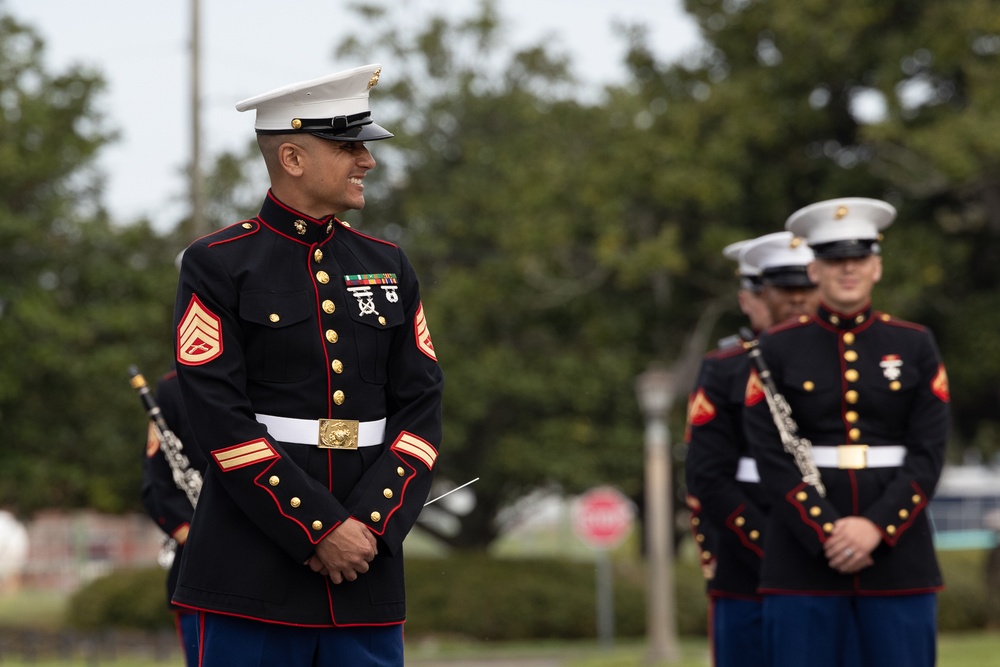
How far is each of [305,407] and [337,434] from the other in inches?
4.2

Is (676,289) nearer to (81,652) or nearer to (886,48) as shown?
(886,48)

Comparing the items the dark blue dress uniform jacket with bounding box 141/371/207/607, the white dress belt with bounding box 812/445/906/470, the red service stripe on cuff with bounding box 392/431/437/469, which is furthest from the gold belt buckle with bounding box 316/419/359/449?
the dark blue dress uniform jacket with bounding box 141/371/207/607

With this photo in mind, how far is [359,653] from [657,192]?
20.7m

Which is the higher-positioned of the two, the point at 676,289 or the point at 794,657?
the point at 676,289

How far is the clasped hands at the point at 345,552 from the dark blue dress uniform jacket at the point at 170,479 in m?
2.50

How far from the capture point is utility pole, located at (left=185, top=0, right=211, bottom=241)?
22.2m

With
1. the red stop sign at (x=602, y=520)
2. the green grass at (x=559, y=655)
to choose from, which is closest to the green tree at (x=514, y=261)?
the red stop sign at (x=602, y=520)

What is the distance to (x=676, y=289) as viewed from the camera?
2630 centimetres

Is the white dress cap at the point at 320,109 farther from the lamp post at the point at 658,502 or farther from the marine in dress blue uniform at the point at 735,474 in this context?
the lamp post at the point at 658,502

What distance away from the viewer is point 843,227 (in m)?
6.08

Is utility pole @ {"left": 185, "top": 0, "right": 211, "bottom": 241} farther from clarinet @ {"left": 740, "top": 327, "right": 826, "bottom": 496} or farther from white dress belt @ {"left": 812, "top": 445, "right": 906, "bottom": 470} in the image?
white dress belt @ {"left": 812, "top": 445, "right": 906, "bottom": 470}

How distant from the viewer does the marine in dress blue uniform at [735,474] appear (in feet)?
23.3

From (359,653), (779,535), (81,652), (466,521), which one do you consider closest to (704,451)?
(779,535)

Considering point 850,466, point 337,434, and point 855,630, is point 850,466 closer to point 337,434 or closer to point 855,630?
point 855,630
